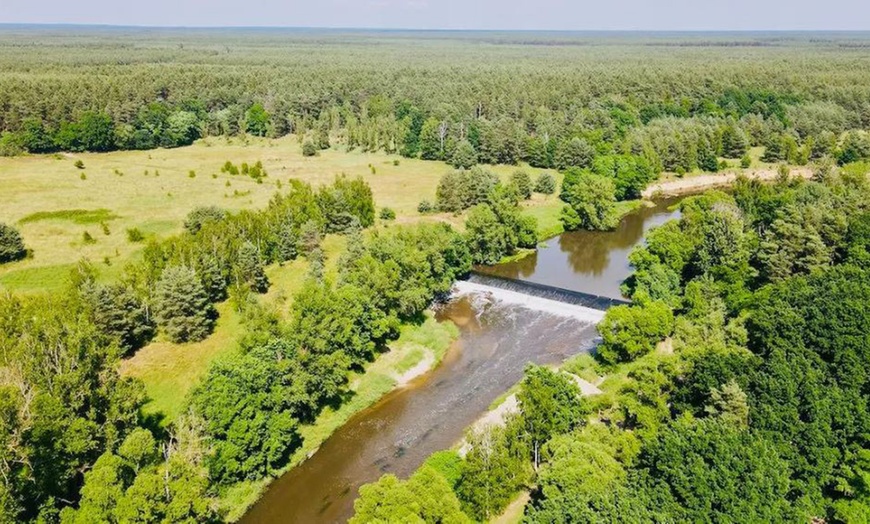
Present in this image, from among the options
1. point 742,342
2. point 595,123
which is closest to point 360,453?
point 742,342

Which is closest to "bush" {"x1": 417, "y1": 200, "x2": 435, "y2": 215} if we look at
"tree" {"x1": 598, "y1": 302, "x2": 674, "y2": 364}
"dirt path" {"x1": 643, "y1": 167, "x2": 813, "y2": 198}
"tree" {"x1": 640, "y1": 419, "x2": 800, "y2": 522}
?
"dirt path" {"x1": 643, "y1": 167, "x2": 813, "y2": 198}

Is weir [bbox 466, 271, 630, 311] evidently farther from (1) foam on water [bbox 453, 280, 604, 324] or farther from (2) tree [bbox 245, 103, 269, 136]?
(2) tree [bbox 245, 103, 269, 136]

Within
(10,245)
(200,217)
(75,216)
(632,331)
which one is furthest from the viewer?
(75,216)

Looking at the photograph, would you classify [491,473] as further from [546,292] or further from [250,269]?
[250,269]

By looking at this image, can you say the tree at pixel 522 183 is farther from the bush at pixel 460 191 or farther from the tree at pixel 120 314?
the tree at pixel 120 314

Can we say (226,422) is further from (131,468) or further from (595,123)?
(595,123)

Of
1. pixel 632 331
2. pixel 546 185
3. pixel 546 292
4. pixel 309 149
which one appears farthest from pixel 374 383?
pixel 309 149
